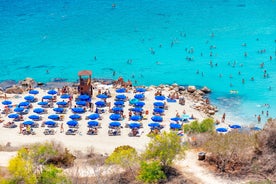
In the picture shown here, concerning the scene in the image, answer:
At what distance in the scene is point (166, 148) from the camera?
2283 centimetres

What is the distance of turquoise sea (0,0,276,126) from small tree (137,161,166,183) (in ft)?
64.0

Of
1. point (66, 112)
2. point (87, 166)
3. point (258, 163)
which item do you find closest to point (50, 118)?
point (66, 112)

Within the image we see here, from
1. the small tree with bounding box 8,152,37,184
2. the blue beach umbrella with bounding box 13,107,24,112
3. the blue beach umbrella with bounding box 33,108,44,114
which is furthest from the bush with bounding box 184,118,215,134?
the blue beach umbrella with bounding box 13,107,24,112

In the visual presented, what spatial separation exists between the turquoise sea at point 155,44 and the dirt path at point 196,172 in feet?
53.0

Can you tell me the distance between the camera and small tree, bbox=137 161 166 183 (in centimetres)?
2195

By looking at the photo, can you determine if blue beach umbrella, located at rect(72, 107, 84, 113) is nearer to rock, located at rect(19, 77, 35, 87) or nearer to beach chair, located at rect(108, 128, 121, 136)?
beach chair, located at rect(108, 128, 121, 136)

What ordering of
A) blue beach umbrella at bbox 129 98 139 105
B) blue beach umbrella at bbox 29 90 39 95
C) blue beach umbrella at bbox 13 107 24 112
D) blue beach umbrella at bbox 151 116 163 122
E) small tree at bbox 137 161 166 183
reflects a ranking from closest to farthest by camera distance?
small tree at bbox 137 161 166 183 < blue beach umbrella at bbox 151 116 163 122 < blue beach umbrella at bbox 13 107 24 112 < blue beach umbrella at bbox 129 98 139 105 < blue beach umbrella at bbox 29 90 39 95

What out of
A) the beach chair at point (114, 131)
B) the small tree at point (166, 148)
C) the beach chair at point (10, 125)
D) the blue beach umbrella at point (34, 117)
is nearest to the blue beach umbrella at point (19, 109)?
the blue beach umbrella at point (34, 117)

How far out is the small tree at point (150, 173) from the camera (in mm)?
21953

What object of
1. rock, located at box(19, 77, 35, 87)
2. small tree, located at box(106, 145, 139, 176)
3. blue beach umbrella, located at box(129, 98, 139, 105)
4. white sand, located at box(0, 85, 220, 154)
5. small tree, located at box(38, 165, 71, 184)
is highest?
rock, located at box(19, 77, 35, 87)

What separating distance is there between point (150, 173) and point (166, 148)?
167 centimetres

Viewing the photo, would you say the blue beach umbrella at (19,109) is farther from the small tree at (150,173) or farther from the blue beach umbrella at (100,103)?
the small tree at (150,173)

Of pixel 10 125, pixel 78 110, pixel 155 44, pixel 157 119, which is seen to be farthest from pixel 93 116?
pixel 155 44

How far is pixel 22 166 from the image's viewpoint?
2030 cm
